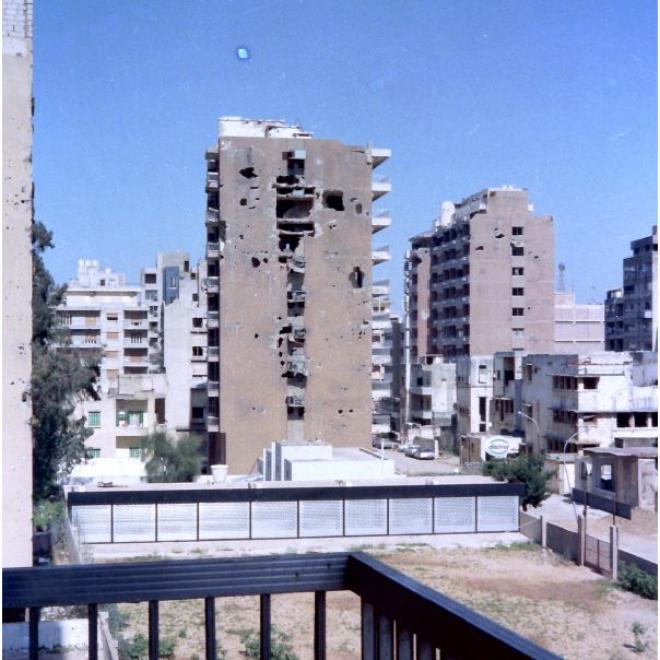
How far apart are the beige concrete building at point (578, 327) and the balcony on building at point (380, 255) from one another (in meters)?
7.06

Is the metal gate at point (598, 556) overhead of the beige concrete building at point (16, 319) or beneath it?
beneath

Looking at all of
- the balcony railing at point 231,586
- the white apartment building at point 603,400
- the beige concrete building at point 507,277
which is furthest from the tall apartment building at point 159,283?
the balcony railing at point 231,586

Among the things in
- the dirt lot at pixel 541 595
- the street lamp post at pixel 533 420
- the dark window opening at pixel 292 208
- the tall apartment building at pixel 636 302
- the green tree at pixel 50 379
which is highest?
the dark window opening at pixel 292 208

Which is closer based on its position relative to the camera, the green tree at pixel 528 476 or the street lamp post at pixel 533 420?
the green tree at pixel 528 476

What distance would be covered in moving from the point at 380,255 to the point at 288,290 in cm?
130

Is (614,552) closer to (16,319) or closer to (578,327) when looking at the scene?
(16,319)

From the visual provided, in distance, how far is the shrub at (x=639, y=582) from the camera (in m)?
5.72

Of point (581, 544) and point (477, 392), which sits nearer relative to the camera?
point (581, 544)

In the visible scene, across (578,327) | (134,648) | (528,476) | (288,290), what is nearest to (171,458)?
(288,290)

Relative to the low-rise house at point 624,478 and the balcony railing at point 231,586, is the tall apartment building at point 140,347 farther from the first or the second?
the balcony railing at point 231,586

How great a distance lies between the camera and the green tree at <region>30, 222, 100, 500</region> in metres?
6.46

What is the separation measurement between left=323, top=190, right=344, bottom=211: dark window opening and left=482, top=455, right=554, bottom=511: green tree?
4.19 meters

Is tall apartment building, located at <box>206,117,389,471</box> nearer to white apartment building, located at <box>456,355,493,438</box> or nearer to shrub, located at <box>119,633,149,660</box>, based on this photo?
white apartment building, located at <box>456,355,493,438</box>

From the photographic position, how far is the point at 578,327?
17953 mm
